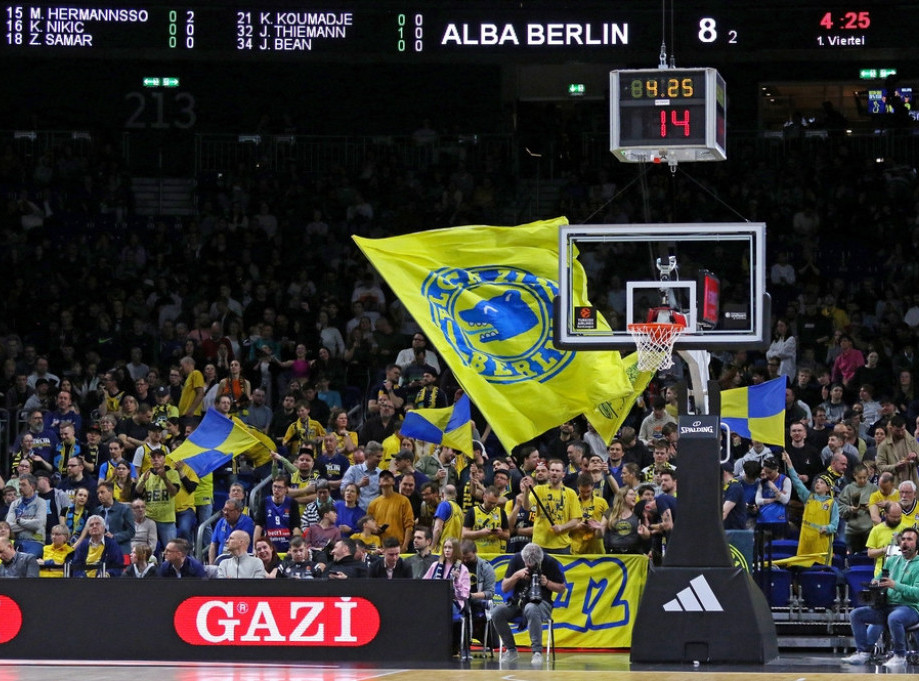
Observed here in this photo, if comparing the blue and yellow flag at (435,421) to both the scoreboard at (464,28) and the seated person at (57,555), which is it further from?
the scoreboard at (464,28)

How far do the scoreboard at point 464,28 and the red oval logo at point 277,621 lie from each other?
11.3m

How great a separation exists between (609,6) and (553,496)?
33.9ft

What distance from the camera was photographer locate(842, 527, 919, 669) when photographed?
17812mm

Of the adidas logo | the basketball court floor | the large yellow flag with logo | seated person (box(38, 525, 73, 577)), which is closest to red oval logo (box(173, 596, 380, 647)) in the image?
the basketball court floor

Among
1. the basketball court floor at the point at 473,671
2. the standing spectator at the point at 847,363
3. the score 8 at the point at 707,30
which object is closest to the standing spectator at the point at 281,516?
the basketball court floor at the point at 473,671

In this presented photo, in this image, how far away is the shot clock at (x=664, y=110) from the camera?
56.6 feet

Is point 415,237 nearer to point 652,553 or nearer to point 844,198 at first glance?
point 652,553

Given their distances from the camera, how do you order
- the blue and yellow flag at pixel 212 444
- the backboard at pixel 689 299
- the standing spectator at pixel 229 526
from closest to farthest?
the backboard at pixel 689 299, the standing spectator at pixel 229 526, the blue and yellow flag at pixel 212 444

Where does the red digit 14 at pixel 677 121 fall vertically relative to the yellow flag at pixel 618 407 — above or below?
above

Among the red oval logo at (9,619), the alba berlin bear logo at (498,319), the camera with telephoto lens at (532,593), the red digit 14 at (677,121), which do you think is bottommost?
the red oval logo at (9,619)

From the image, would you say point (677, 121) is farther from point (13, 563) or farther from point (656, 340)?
point (13, 563)

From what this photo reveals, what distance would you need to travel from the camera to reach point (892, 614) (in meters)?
17.9

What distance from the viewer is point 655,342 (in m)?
17.8

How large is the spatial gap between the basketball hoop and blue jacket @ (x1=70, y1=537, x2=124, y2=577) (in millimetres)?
6963
